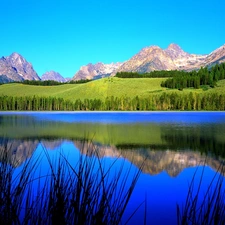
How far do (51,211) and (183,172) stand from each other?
9771 millimetres

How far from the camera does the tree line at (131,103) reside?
134 meters

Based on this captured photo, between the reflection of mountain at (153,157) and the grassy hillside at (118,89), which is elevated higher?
the grassy hillside at (118,89)

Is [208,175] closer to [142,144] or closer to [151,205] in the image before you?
[151,205]

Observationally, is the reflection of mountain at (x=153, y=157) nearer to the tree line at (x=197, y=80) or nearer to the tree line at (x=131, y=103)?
the tree line at (x=131, y=103)

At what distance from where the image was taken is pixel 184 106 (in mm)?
136625

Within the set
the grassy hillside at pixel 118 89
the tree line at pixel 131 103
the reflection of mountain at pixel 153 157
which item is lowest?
the reflection of mountain at pixel 153 157

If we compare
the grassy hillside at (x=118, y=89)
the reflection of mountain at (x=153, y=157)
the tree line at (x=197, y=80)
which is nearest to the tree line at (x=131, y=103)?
the grassy hillside at (x=118, y=89)

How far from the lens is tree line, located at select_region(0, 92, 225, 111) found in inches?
5285

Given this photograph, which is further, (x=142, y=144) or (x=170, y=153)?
(x=142, y=144)

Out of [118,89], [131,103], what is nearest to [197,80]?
[131,103]

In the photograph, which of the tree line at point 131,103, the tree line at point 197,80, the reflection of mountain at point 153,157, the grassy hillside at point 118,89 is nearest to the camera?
the reflection of mountain at point 153,157

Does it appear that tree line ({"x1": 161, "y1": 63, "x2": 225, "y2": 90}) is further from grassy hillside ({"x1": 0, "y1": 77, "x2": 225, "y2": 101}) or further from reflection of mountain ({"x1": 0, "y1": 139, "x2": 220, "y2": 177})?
reflection of mountain ({"x1": 0, "y1": 139, "x2": 220, "y2": 177})

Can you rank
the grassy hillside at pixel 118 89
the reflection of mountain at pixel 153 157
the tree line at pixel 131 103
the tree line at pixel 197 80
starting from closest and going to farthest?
the reflection of mountain at pixel 153 157 < the tree line at pixel 131 103 < the tree line at pixel 197 80 < the grassy hillside at pixel 118 89

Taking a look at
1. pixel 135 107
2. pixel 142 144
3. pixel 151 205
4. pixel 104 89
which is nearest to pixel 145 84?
pixel 104 89
